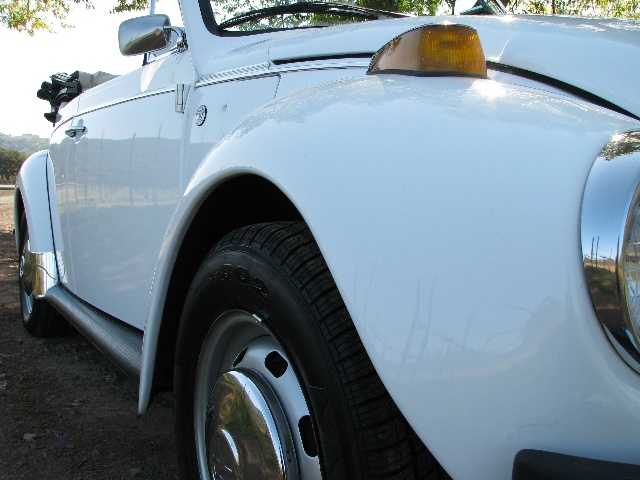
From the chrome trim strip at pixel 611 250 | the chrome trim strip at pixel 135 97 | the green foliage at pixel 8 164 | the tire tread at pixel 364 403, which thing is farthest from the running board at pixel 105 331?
the green foliage at pixel 8 164

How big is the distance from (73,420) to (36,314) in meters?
1.19

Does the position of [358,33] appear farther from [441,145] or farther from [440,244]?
[440,244]

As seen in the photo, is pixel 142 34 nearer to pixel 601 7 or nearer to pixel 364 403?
pixel 364 403

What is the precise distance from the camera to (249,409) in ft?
4.16

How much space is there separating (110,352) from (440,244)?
63.9 inches

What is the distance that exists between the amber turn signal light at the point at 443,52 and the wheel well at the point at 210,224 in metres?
0.41

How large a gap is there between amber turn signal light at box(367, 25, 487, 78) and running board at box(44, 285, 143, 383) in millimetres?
1198

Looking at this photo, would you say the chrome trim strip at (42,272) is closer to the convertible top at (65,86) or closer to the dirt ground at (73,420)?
the dirt ground at (73,420)

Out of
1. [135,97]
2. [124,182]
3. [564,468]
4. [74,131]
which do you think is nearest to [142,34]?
[135,97]

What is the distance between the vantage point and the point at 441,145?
3.26 ft

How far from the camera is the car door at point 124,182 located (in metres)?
Answer: 2.16

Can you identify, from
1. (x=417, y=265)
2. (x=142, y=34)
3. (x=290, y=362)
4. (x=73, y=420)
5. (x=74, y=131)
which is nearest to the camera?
(x=417, y=265)

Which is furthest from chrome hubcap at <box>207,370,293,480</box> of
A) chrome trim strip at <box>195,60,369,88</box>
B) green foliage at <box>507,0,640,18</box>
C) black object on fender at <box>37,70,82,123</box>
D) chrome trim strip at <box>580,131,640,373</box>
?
green foliage at <box>507,0,640,18</box>

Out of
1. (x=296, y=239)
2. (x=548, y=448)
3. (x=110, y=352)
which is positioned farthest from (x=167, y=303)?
(x=548, y=448)
